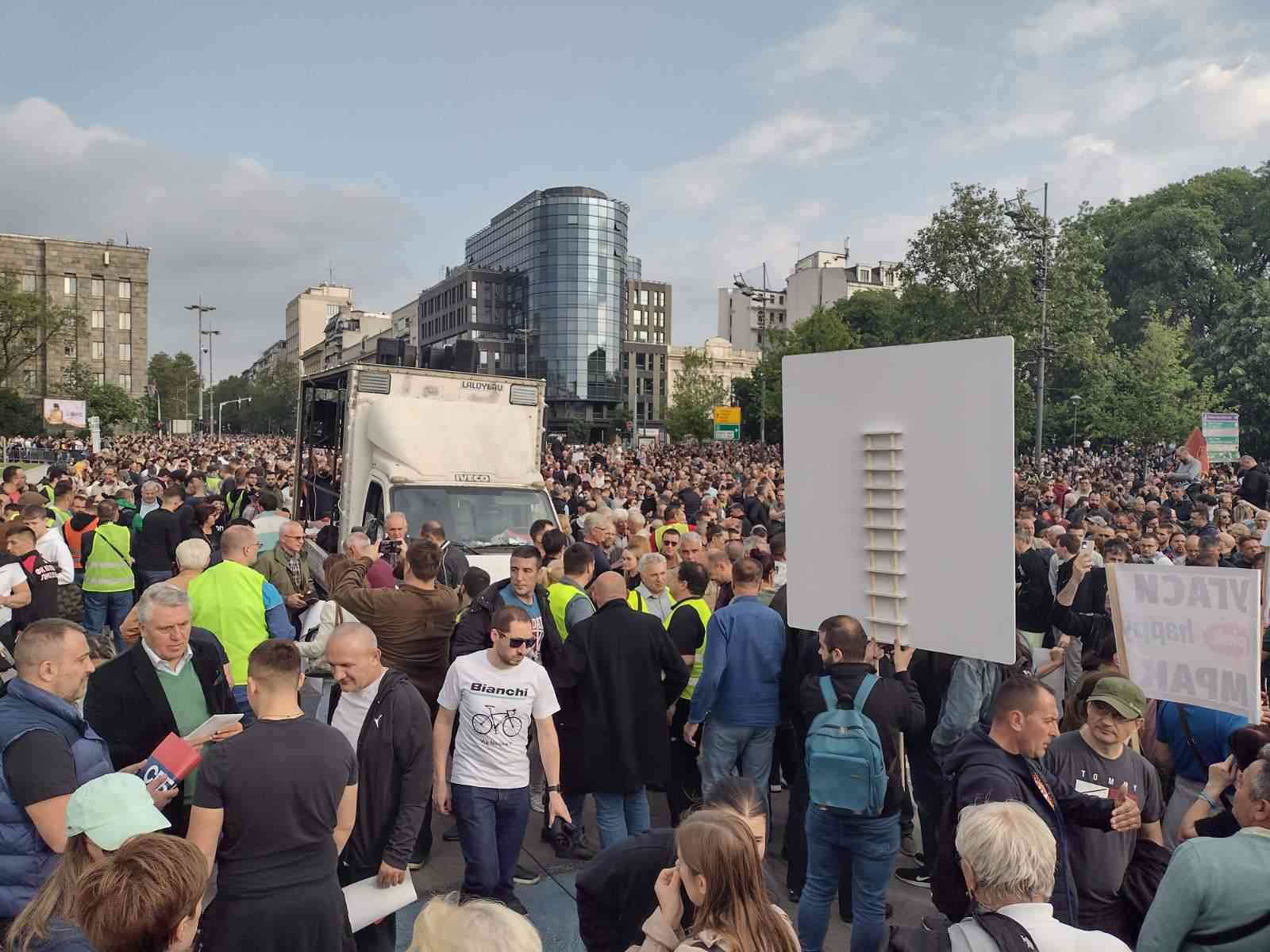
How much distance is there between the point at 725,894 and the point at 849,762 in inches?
72.4

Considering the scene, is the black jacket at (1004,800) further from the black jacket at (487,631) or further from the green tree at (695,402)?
the green tree at (695,402)

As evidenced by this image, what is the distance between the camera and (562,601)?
605 centimetres

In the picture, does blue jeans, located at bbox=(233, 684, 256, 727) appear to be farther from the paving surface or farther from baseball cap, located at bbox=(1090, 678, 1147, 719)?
baseball cap, located at bbox=(1090, 678, 1147, 719)

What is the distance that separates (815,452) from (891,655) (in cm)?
132

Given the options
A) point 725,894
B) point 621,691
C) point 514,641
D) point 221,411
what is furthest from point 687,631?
point 221,411

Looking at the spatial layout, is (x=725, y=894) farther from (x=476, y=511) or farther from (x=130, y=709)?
(x=476, y=511)

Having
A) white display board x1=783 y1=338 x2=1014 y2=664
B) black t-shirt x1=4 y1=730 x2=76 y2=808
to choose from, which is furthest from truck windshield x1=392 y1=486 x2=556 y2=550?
black t-shirt x1=4 y1=730 x2=76 y2=808

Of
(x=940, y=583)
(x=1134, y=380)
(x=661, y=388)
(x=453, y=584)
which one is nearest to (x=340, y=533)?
(x=453, y=584)

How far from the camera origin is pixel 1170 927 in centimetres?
278

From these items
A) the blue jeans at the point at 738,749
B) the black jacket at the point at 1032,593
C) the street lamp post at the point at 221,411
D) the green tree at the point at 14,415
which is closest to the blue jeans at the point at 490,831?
the blue jeans at the point at 738,749

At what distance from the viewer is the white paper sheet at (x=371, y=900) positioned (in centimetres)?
371

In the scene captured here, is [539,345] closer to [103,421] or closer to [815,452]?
[103,421]

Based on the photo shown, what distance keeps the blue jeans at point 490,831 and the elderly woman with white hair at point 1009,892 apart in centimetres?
256

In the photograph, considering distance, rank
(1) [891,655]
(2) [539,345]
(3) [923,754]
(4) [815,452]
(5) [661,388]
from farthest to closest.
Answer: (5) [661,388] → (2) [539,345] → (3) [923,754] → (1) [891,655] → (4) [815,452]
